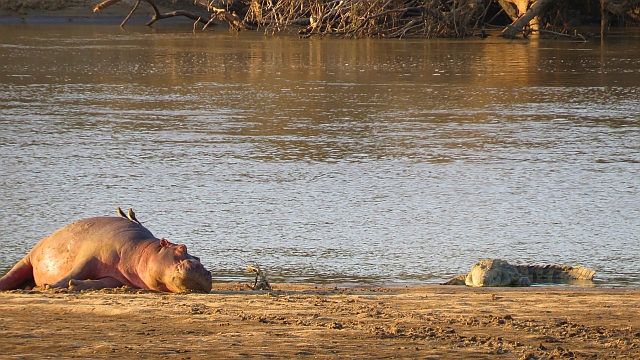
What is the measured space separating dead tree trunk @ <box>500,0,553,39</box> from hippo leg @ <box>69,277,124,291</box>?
2187 cm

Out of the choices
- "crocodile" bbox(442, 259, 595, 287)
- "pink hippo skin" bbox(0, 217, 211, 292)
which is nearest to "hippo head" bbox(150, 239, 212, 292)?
"pink hippo skin" bbox(0, 217, 211, 292)

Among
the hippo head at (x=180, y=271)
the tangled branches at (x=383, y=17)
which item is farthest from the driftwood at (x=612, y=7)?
the hippo head at (x=180, y=271)

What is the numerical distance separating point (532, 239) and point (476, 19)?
21779 mm

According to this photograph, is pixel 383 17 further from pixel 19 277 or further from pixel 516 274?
pixel 19 277

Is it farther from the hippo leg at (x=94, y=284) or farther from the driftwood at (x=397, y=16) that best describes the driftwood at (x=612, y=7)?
the hippo leg at (x=94, y=284)

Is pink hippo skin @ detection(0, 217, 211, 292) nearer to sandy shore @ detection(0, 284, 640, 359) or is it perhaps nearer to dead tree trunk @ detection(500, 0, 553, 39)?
sandy shore @ detection(0, 284, 640, 359)

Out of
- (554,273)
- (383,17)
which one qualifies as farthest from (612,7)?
(554,273)

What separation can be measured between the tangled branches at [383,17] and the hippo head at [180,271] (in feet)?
68.4

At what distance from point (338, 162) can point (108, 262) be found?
4.52 meters

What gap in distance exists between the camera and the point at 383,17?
26.7 m

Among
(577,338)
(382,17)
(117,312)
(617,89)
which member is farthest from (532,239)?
(382,17)

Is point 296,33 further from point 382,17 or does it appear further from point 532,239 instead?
point 532,239

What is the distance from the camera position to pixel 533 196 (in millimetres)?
8547

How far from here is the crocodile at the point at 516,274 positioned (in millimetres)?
6082
